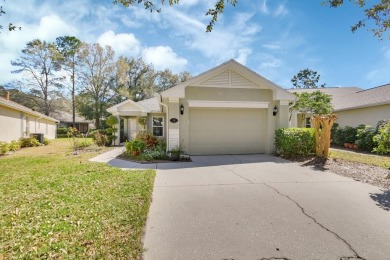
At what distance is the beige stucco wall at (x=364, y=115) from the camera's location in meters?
13.6

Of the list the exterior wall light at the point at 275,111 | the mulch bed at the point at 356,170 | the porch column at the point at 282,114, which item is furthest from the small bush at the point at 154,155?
the porch column at the point at 282,114

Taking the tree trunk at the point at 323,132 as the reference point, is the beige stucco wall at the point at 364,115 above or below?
above

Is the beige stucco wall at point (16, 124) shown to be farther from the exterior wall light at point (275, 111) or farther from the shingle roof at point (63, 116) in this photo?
the exterior wall light at point (275, 111)

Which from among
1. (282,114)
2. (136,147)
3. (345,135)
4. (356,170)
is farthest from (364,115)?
(136,147)

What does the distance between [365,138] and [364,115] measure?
12.0 ft

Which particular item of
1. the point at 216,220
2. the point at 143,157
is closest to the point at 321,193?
the point at 216,220

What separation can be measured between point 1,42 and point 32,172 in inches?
158

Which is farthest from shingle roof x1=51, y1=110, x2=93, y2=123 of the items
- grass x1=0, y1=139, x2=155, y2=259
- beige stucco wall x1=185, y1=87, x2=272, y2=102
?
grass x1=0, y1=139, x2=155, y2=259

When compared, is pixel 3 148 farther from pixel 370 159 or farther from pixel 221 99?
pixel 370 159

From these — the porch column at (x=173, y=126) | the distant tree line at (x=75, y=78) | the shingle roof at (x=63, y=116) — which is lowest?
the porch column at (x=173, y=126)

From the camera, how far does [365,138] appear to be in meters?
12.5

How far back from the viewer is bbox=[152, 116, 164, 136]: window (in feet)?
56.6

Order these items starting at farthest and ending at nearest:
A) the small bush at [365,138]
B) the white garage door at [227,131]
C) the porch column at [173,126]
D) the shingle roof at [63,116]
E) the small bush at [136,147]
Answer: the shingle roof at [63,116] < the small bush at [365,138] < the white garage door at [227,131] < the small bush at [136,147] < the porch column at [173,126]

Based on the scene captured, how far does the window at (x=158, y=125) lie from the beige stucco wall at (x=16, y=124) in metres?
10.1
